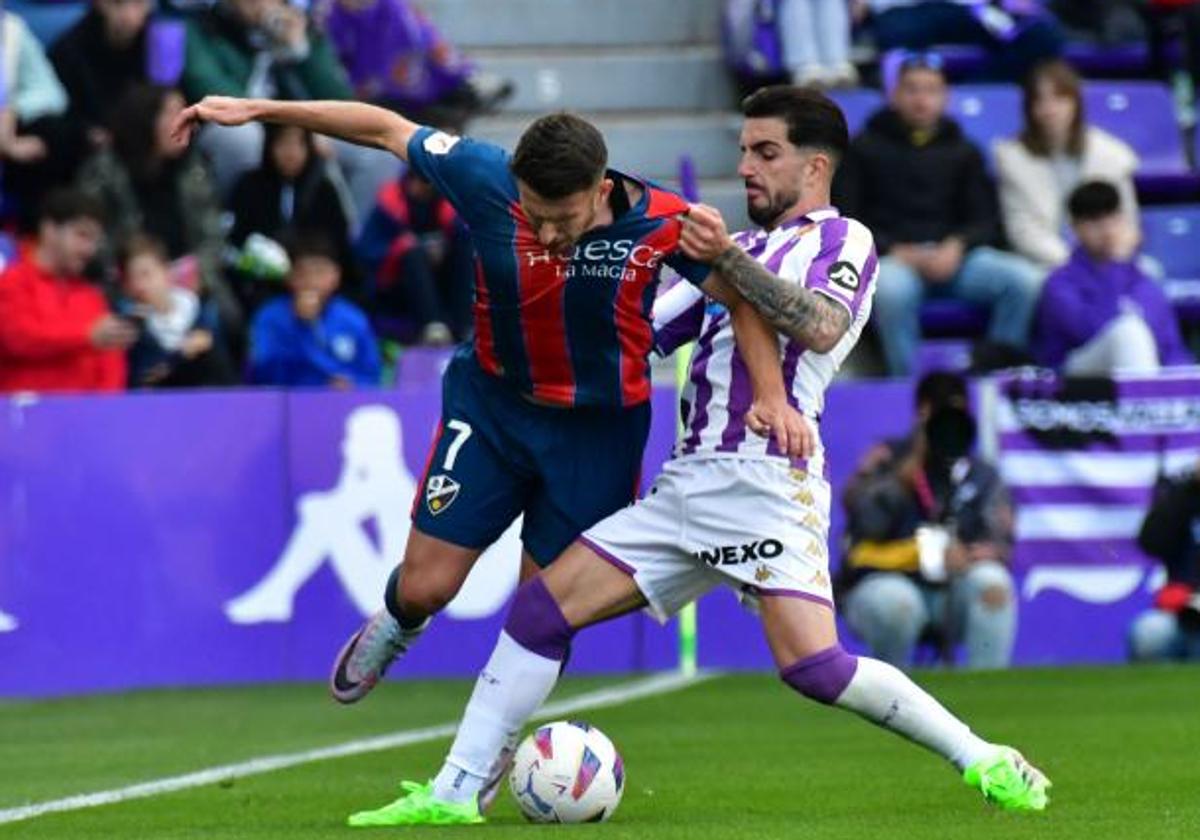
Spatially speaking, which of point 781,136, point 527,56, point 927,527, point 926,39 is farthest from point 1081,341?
point 781,136

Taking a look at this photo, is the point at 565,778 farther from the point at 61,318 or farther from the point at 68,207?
the point at 68,207

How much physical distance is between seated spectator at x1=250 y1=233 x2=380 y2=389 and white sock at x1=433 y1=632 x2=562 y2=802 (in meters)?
7.02

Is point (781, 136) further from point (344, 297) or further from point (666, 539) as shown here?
point (344, 297)

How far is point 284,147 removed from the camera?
15867 mm

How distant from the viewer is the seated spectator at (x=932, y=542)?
13.4 m

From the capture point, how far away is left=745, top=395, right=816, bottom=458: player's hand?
24.8ft

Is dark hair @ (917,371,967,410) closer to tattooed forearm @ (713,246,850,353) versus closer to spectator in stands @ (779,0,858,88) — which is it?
spectator in stands @ (779,0,858,88)

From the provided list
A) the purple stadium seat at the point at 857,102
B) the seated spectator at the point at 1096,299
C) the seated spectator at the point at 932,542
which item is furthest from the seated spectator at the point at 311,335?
the purple stadium seat at the point at 857,102

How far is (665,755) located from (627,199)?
288cm

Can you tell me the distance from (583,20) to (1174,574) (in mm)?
6478

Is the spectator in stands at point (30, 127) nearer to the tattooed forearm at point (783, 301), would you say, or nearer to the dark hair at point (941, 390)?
the dark hair at point (941, 390)

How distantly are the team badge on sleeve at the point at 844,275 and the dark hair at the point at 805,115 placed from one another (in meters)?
0.34

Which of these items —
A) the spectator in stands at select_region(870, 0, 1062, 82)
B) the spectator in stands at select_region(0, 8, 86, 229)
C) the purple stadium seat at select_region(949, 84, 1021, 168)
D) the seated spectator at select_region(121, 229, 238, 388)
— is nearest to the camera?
the seated spectator at select_region(121, 229, 238, 388)

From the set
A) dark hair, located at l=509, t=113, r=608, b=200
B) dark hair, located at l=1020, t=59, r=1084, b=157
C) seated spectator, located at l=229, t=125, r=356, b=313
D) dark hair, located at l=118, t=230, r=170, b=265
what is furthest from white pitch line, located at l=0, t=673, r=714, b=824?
dark hair, located at l=1020, t=59, r=1084, b=157
